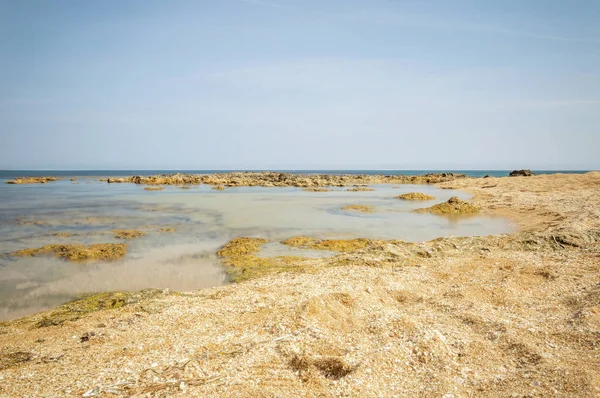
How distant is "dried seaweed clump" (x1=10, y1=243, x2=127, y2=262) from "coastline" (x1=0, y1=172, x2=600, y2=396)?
6354 mm

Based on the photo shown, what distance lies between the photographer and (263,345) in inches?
258

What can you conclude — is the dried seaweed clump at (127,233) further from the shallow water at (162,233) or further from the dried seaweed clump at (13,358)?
the dried seaweed clump at (13,358)

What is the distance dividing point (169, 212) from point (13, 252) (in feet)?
41.5

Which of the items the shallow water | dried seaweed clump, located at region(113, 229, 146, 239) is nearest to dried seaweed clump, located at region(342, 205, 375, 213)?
the shallow water

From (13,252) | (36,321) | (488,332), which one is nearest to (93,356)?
(36,321)

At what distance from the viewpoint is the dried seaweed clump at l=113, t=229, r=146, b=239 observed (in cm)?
1844

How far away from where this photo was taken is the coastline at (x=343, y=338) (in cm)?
538

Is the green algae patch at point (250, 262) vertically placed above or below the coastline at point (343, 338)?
below

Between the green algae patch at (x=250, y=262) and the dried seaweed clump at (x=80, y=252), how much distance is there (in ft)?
15.3

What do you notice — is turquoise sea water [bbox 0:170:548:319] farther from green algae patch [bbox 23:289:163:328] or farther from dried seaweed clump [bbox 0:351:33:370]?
dried seaweed clump [bbox 0:351:33:370]

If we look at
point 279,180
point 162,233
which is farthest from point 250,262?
point 279,180

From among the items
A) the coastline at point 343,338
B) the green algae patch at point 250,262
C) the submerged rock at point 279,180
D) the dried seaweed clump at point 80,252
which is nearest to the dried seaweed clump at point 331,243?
the green algae patch at point 250,262

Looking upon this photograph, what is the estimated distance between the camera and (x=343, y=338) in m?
6.91

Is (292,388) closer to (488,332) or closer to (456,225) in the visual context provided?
(488,332)
